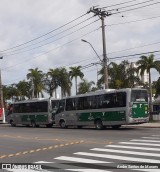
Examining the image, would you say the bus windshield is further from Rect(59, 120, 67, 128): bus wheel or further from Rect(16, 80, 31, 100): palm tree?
Rect(16, 80, 31, 100): palm tree

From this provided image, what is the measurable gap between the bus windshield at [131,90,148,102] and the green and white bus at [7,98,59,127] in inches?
423

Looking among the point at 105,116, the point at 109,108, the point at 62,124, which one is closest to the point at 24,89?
the point at 62,124

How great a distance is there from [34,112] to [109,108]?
12.5 meters

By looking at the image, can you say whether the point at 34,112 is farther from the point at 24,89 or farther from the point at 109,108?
the point at 24,89

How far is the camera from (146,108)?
30250 millimetres

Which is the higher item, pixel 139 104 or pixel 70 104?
pixel 70 104

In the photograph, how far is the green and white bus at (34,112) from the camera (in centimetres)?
3844

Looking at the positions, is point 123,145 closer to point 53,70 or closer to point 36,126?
point 36,126

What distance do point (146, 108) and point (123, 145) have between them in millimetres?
12834

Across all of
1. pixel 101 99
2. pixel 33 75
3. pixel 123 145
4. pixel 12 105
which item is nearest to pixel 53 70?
pixel 33 75

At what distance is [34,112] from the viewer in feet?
133

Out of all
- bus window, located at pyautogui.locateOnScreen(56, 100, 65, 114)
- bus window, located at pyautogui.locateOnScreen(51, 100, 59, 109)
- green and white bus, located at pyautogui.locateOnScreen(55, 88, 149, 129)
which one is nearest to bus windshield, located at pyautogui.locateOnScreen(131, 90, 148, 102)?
green and white bus, located at pyautogui.locateOnScreen(55, 88, 149, 129)

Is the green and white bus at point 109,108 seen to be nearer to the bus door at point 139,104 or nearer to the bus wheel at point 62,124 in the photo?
the bus door at point 139,104

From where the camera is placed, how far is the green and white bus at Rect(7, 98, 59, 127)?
38.4 m
